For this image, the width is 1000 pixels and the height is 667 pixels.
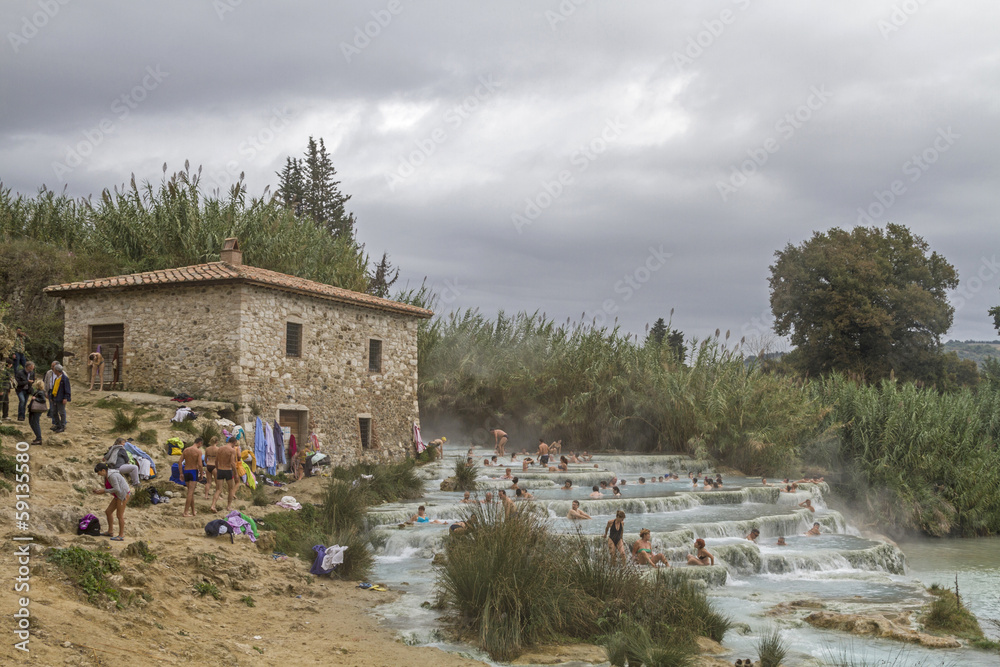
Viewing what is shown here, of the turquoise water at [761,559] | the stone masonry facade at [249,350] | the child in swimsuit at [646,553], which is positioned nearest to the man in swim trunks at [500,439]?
the turquoise water at [761,559]

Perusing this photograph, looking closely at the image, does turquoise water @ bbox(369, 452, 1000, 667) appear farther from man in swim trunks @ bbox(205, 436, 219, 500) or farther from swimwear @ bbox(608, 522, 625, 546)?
man in swim trunks @ bbox(205, 436, 219, 500)

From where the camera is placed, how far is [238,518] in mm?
13766

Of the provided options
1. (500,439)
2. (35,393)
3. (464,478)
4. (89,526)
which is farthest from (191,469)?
(500,439)

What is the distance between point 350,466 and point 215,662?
44.8 feet

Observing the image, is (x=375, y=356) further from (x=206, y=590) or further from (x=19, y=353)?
(x=206, y=590)

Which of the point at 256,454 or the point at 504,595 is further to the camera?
the point at 256,454

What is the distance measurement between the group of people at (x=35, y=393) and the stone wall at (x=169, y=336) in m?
2.56

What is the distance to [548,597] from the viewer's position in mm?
10047

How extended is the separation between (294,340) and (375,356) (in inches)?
138

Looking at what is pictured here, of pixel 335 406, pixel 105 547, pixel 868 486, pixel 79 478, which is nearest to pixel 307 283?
pixel 335 406

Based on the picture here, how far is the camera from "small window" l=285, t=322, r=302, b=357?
20.9 metres

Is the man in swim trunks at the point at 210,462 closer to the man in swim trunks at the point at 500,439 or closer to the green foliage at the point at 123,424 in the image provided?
the green foliage at the point at 123,424

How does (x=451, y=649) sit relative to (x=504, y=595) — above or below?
below

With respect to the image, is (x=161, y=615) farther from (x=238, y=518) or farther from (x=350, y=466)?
(x=350, y=466)
